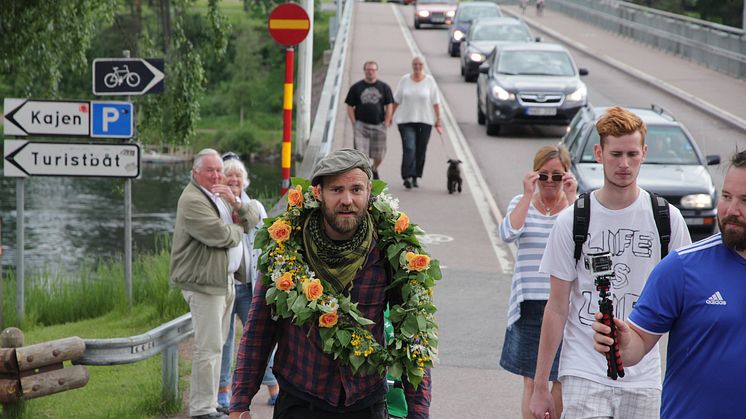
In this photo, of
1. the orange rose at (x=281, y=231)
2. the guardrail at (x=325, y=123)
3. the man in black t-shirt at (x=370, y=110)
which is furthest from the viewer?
the man in black t-shirt at (x=370, y=110)

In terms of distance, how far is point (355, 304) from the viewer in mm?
4789

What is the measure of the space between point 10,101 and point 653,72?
28.6 m

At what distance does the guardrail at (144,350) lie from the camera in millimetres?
7891

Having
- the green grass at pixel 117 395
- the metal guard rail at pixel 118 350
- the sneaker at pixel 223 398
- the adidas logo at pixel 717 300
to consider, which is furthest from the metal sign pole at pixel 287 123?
the adidas logo at pixel 717 300

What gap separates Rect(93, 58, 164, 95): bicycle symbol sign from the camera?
12.4m

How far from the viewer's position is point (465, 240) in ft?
53.2

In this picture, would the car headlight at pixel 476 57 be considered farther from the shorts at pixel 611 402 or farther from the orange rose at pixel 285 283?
the orange rose at pixel 285 283

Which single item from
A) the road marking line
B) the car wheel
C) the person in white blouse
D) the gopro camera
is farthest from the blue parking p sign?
the car wheel

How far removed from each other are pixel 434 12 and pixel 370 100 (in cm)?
3940

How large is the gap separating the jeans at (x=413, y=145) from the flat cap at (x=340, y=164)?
46.8ft

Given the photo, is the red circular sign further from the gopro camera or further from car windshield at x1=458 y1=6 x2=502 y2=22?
car windshield at x1=458 y1=6 x2=502 y2=22

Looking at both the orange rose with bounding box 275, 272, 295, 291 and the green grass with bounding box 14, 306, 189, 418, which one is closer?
the orange rose with bounding box 275, 272, 295, 291

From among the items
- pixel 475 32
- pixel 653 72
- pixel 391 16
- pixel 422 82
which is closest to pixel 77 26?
pixel 422 82

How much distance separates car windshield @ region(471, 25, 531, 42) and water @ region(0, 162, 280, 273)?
24.9 ft
